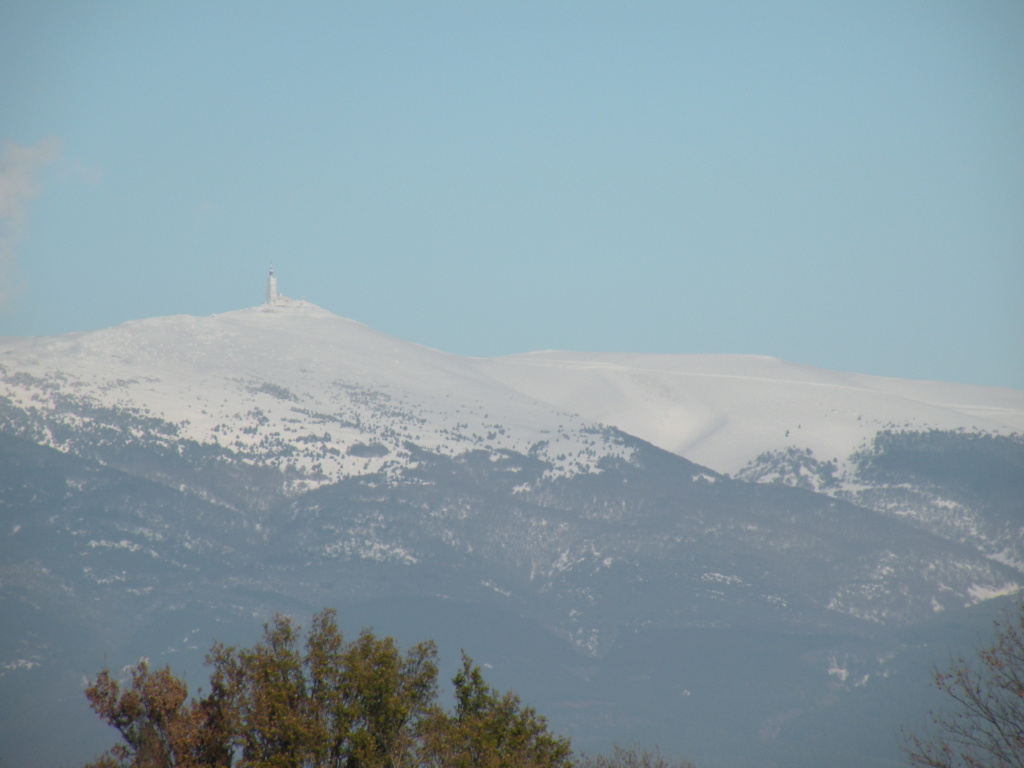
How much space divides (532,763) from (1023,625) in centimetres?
1704

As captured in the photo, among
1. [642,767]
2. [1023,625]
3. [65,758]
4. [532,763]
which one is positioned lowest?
[65,758]

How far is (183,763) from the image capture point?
32969 millimetres

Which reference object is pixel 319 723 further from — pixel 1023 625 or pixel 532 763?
pixel 1023 625

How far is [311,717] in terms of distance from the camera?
35.5m

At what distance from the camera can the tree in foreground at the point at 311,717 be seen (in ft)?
110

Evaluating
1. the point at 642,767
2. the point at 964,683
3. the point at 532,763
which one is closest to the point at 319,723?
the point at 532,763

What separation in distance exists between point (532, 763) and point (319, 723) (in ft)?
24.9

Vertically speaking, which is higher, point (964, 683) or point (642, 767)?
point (964, 683)

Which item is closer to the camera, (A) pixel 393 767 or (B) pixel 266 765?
(B) pixel 266 765

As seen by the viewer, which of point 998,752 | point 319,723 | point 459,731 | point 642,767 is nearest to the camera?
point 998,752

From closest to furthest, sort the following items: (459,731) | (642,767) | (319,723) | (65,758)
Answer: (319,723) → (459,731) → (642,767) → (65,758)

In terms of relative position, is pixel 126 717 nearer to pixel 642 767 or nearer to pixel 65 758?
pixel 642 767

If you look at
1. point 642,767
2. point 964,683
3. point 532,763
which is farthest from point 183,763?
point 642,767

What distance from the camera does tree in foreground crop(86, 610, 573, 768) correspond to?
33.4m
